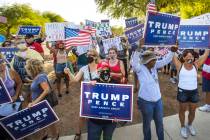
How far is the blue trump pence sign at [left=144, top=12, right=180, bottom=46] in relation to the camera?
18.7ft

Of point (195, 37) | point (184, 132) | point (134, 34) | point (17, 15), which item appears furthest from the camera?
point (17, 15)

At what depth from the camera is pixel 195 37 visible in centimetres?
660

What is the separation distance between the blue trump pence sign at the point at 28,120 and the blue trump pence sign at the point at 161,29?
81.5 inches

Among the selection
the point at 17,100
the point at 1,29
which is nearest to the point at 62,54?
the point at 17,100

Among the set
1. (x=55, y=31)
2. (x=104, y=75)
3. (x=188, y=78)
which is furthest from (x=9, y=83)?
(x=55, y=31)

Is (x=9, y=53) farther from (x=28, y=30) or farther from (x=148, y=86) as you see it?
(x=148, y=86)

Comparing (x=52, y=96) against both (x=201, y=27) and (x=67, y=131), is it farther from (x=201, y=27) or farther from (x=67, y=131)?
(x=201, y=27)

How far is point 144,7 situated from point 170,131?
70.9 ft

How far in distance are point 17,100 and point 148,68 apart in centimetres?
224

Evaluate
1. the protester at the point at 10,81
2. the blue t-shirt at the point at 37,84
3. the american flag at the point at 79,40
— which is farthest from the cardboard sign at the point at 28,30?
the blue t-shirt at the point at 37,84

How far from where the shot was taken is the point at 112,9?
97.0 feet

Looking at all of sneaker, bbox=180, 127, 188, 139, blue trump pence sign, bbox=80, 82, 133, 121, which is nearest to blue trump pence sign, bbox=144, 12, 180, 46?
blue trump pence sign, bbox=80, 82, 133, 121

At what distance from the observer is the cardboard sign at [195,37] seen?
21.5 feet

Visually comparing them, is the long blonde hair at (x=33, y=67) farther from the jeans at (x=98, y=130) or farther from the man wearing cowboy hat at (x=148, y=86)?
the man wearing cowboy hat at (x=148, y=86)
